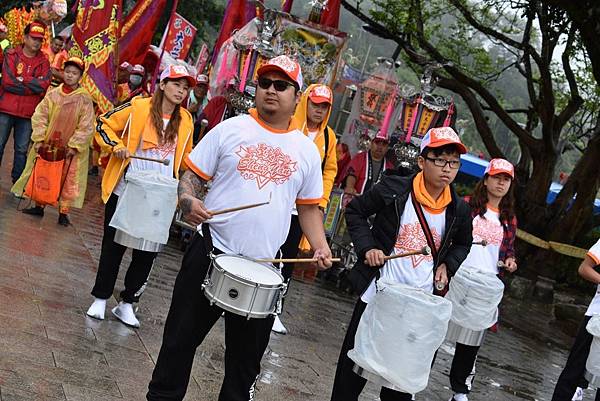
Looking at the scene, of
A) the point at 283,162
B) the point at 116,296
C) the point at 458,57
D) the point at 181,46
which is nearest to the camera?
the point at 283,162

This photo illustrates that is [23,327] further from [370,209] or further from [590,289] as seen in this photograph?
[590,289]

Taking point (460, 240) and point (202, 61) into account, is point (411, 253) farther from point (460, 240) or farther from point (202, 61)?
point (202, 61)

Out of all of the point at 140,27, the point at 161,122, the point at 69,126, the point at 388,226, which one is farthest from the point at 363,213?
the point at 140,27

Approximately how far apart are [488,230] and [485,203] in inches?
9.1

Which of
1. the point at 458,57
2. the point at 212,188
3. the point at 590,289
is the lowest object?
the point at 590,289

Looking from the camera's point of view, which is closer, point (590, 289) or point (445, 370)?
point (445, 370)

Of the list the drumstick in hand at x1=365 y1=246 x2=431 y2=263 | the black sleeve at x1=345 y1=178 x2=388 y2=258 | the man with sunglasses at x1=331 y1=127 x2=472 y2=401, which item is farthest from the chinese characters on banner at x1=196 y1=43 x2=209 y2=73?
the drumstick in hand at x1=365 y1=246 x2=431 y2=263

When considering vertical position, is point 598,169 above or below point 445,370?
above

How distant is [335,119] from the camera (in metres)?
17.5

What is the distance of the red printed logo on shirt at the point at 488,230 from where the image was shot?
723cm

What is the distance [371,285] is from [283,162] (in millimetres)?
1087

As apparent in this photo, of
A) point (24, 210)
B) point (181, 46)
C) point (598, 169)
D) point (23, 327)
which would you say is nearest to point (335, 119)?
Answer: point (181, 46)

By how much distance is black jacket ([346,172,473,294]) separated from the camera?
5215mm

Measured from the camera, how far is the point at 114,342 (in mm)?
6184
